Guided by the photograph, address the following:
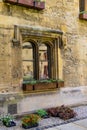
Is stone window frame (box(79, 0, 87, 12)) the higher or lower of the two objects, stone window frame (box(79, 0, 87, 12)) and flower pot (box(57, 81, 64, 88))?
the higher

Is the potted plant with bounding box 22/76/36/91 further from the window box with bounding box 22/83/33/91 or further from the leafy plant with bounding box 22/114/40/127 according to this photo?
the leafy plant with bounding box 22/114/40/127

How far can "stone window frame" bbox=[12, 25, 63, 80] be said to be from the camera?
6.12 m

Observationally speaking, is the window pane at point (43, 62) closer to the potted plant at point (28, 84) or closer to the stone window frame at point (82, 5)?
the potted plant at point (28, 84)

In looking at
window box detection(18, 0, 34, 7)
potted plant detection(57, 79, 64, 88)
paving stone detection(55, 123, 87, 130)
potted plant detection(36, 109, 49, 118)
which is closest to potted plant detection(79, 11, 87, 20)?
window box detection(18, 0, 34, 7)

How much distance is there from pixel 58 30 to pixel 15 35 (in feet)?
5.00

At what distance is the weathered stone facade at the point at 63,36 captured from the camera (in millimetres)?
5945

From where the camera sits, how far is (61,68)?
279 inches

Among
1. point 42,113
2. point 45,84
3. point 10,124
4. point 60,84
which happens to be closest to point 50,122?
point 42,113

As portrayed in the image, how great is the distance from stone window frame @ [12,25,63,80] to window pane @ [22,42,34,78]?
5.7 inches

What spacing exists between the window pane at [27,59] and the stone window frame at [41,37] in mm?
145

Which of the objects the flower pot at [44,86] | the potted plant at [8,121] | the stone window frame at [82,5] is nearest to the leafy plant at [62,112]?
the flower pot at [44,86]

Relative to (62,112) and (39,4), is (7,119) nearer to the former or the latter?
(62,112)

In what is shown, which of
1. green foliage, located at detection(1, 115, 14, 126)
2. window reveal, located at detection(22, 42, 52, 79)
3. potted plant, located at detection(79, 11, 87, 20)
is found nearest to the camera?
green foliage, located at detection(1, 115, 14, 126)

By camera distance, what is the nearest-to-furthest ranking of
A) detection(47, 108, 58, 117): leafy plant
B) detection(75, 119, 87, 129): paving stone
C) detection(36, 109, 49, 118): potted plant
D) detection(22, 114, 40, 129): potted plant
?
detection(22, 114, 40, 129): potted plant → detection(75, 119, 87, 129): paving stone → detection(36, 109, 49, 118): potted plant → detection(47, 108, 58, 117): leafy plant
